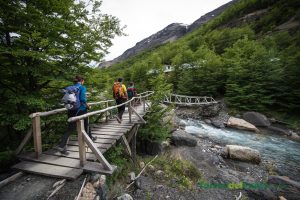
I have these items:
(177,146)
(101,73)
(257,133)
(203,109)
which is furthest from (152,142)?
(203,109)

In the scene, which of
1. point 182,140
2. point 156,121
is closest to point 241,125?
point 182,140

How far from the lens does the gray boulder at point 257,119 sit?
1742 cm

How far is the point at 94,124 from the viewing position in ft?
24.9

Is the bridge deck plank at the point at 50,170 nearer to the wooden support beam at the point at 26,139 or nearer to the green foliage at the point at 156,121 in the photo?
the wooden support beam at the point at 26,139

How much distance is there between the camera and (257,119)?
1780cm

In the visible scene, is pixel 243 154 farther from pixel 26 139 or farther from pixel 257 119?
pixel 26 139

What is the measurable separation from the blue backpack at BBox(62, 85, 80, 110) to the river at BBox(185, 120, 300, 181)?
11.3 m

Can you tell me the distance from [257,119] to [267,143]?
521 centimetres

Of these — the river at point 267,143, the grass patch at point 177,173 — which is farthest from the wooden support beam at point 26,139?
the river at point 267,143

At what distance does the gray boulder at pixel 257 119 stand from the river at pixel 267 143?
2.33 m

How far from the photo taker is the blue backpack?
3.82 m

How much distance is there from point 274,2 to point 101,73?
76513 millimetres

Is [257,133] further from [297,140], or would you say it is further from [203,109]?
[203,109]

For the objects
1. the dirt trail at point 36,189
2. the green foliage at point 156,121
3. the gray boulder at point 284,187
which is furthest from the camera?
the green foliage at point 156,121
